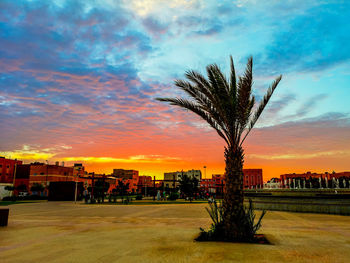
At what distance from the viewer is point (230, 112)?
824cm

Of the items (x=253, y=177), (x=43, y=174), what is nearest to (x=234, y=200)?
(x=43, y=174)

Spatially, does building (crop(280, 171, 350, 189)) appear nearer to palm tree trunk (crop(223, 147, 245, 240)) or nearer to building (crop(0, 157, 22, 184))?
palm tree trunk (crop(223, 147, 245, 240))

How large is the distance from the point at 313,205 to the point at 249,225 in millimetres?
11236

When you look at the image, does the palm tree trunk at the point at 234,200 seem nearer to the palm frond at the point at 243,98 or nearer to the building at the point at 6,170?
the palm frond at the point at 243,98

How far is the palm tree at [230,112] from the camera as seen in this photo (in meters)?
7.63

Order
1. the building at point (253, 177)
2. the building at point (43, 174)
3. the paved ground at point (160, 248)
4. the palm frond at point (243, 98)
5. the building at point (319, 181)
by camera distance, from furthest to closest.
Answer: the building at point (253, 177) < the building at point (43, 174) < the building at point (319, 181) < the palm frond at point (243, 98) < the paved ground at point (160, 248)

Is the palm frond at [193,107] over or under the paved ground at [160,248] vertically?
over

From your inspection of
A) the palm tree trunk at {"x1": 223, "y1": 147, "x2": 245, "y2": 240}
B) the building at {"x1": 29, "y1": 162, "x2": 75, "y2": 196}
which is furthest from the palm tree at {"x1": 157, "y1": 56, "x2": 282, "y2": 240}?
the building at {"x1": 29, "y1": 162, "x2": 75, "y2": 196}

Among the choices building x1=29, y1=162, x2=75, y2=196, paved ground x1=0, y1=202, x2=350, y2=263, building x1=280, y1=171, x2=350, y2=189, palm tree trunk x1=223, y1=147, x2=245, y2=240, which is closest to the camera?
paved ground x1=0, y1=202, x2=350, y2=263

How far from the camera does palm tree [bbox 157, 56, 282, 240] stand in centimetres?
763

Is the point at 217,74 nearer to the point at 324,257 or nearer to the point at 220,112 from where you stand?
the point at 220,112

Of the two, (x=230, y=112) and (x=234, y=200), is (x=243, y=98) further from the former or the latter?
(x=234, y=200)

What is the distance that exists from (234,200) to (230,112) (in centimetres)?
292

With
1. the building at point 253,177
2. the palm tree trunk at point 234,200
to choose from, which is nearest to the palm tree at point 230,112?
the palm tree trunk at point 234,200
